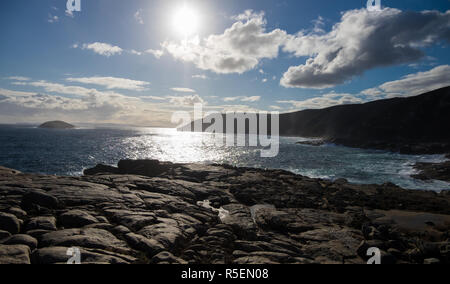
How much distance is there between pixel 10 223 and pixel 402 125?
131 m

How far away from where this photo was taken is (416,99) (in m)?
108

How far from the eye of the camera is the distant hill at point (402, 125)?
262 feet

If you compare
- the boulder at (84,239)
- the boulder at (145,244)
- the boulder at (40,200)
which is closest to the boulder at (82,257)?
the boulder at (84,239)

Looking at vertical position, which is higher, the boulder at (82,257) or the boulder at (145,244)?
the boulder at (82,257)

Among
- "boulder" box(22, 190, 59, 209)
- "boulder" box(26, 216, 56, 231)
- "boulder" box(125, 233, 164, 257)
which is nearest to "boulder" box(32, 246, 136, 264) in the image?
"boulder" box(125, 233, 164, 257)

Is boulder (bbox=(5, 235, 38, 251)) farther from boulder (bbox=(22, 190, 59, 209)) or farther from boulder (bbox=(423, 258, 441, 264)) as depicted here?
boulder (bbox=(423, 258, 441, 264))

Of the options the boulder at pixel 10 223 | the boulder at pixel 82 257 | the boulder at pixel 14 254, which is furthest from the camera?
the boulder at pixel 10 223

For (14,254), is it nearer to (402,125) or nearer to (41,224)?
(41,224)

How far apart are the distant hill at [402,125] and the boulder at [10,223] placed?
3428 inches

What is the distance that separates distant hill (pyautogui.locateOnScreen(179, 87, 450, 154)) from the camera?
3148 inches

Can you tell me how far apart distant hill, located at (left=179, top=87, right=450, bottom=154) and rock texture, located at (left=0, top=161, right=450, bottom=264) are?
232ft

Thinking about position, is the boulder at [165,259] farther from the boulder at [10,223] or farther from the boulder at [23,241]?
the boulder at [10,223]
